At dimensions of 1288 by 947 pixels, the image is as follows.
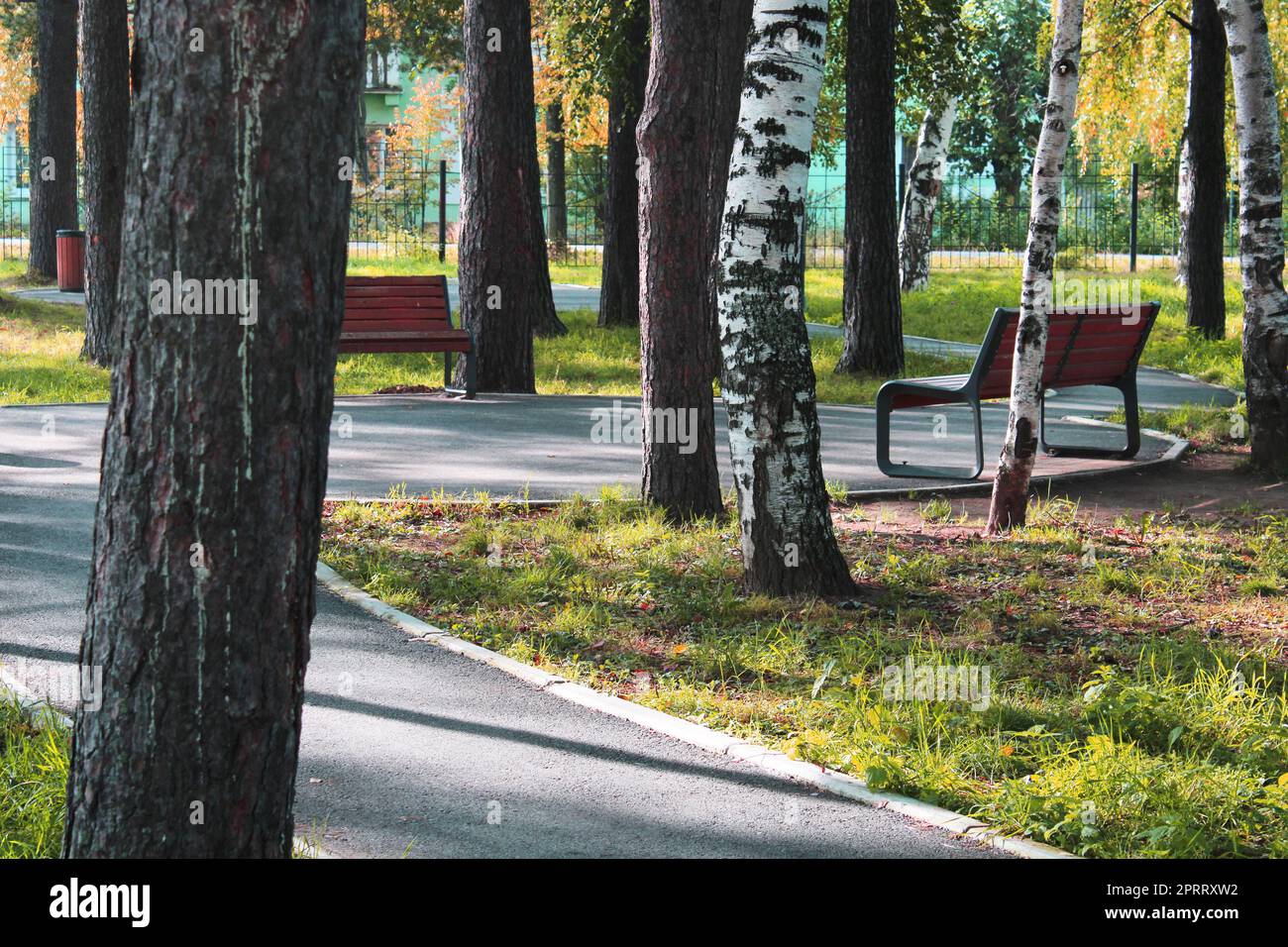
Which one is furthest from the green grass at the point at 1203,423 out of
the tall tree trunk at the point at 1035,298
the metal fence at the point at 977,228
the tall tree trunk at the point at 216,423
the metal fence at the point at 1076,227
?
the metal fence at the point at 1076,227

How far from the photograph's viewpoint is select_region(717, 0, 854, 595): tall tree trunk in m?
6.71

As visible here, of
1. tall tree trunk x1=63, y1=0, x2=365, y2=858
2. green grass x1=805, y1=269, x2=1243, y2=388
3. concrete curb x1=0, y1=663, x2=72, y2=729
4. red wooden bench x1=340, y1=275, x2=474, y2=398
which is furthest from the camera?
green grass x1=805, y1=269, x2=1243, y2=388

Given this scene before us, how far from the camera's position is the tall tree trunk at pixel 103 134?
15555mm

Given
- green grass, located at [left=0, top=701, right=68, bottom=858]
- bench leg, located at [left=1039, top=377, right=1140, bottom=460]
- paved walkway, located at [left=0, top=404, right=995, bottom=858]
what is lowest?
paved walkway, located at [left=0, top=404, right=995, bottom=858]

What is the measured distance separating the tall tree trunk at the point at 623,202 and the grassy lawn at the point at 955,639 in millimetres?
10165

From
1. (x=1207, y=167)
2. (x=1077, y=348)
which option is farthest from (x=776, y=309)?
(x=1207, y=167)

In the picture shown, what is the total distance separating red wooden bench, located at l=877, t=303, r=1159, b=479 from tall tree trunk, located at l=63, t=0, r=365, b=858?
22.0 ft

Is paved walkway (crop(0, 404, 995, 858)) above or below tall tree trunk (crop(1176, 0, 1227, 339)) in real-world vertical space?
below

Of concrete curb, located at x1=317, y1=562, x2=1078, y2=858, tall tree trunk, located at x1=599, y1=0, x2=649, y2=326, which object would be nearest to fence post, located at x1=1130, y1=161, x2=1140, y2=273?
tall tree trunk, located at x1=599, y1=0, x2=649, y2=326

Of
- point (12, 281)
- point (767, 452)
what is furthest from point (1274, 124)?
point (12, 281)

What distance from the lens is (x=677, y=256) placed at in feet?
27.9

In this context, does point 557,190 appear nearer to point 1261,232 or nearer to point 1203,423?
point 1203,423

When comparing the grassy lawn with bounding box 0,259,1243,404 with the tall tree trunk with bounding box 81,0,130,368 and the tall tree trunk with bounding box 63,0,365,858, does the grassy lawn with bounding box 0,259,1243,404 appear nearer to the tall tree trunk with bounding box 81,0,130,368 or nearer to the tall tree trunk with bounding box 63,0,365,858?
the tall tree trunk with bounding box 81,0,130,368

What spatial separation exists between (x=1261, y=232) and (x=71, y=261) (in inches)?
749
